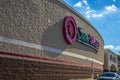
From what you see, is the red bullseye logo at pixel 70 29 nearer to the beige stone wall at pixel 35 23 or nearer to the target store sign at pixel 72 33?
the target store sign at pixel 72 33

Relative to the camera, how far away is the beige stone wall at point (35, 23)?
62.6 feet

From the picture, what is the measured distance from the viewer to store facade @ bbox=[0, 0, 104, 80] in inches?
750

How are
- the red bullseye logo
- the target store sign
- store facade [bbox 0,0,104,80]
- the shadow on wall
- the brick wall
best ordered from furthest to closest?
the target store sign < the red bullseye logo < the shadow on wall < store facade [bbox 0,0,104,80] < the brick wall

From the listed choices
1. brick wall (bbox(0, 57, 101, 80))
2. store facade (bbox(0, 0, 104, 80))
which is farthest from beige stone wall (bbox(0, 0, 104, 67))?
brick wall (bbox(0, 57, 101, 80))

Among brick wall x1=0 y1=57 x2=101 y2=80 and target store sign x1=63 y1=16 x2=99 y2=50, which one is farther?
target store sign x1=63 y1=16 x2=99 y2=50

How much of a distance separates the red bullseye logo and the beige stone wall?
1.42ft

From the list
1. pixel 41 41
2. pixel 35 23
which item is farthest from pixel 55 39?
pixel 35 23

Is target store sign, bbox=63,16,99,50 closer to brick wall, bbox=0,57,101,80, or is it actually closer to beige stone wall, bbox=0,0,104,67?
beige stone wall, bbox=0,0,104,67

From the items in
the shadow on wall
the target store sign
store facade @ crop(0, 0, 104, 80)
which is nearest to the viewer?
store facade @ crop(0, 0, 104, 80)

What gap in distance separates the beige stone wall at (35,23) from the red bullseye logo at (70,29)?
43 cm

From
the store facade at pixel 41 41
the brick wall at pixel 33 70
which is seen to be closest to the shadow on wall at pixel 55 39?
the store facade at pixel 41 41

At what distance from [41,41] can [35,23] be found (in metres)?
1.77

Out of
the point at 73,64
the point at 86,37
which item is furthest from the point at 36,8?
the point at 86,37

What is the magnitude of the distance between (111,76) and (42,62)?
1249 centimetres
